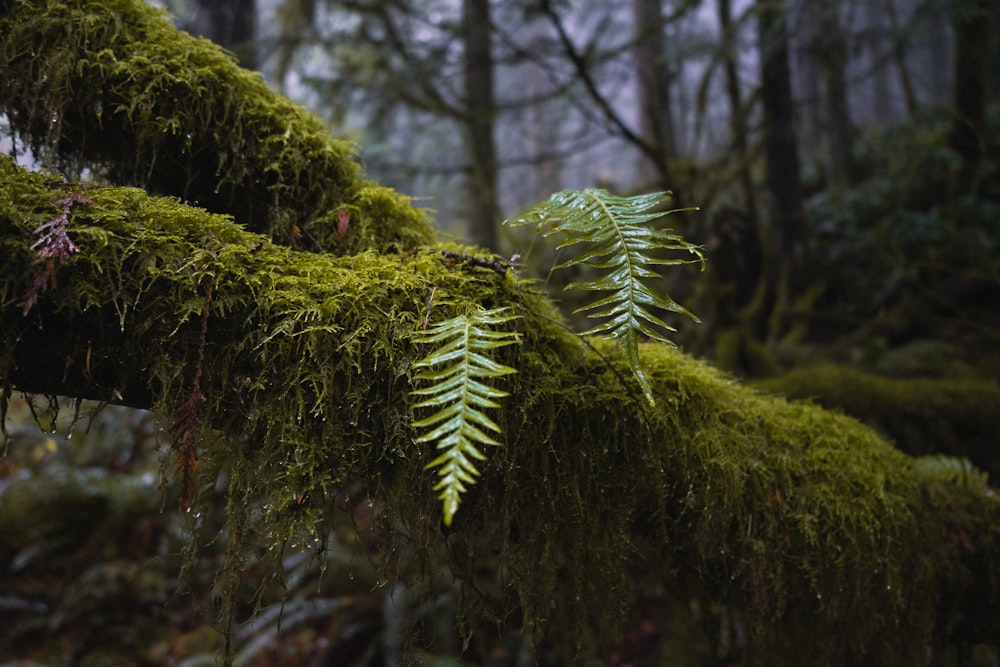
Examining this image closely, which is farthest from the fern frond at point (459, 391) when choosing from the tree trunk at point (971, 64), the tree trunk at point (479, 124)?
the tree trunk at point (971, 64)

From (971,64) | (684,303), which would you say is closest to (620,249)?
(684,303)

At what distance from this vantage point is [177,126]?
1.55m

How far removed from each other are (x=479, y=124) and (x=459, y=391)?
18.8ft

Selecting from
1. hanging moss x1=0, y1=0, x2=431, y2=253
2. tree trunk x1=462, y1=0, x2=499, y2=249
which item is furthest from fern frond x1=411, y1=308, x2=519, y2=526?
tree trunk x1=462, y1=0, x2=499, y2=249

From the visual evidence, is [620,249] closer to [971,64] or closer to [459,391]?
[459,391]

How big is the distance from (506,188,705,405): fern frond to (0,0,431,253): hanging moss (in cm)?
60

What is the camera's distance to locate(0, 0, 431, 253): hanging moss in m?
1.52

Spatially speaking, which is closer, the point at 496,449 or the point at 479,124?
the point at 496,449

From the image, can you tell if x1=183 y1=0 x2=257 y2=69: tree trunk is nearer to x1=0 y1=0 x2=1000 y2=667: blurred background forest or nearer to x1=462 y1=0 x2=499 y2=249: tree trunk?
x1=0 y1=0 x2=1000 y2=667: blurred background forest

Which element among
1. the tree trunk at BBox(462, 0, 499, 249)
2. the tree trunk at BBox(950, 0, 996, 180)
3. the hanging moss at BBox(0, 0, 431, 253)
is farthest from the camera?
the tree trunk at BBox(462, 0, 499, 249)

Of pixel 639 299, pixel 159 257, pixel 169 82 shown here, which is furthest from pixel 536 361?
pixel 169 82

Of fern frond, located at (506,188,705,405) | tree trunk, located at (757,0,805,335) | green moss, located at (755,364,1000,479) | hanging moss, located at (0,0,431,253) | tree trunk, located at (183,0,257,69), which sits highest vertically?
tree trunk, located at (183,0,257,69)

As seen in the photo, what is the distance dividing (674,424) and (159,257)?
1304mm

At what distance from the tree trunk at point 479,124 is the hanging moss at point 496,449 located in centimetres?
466
